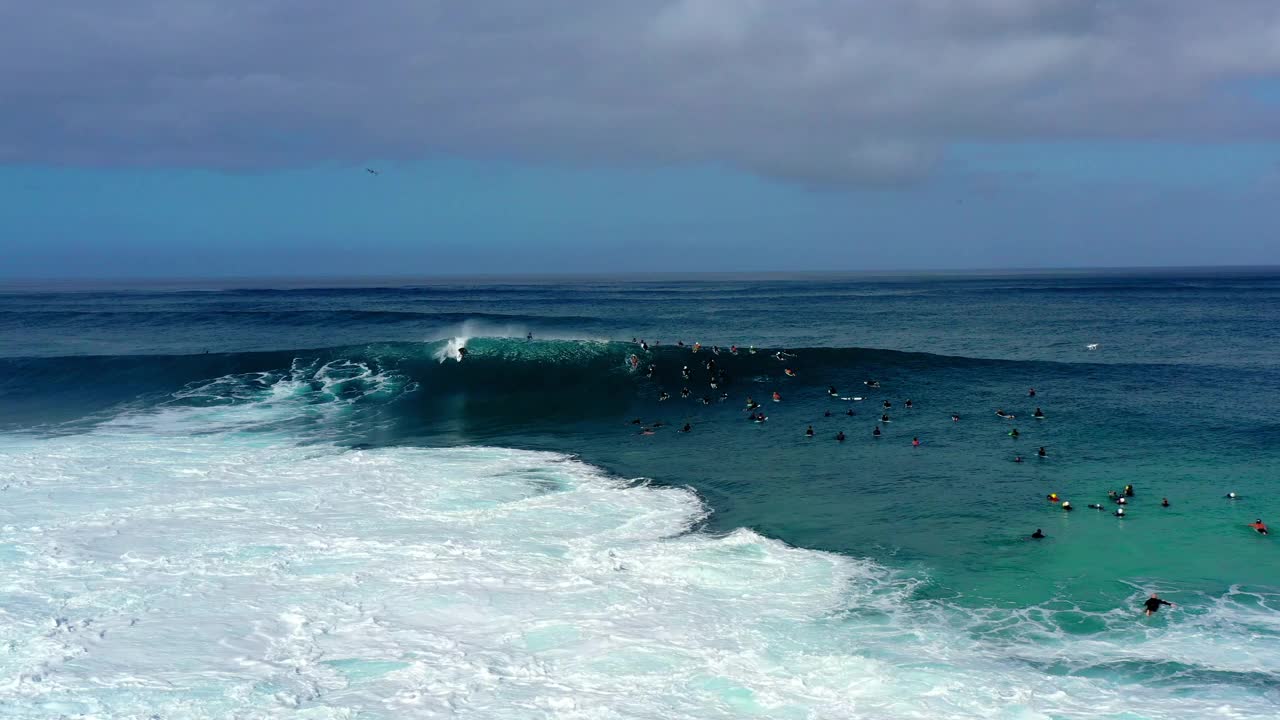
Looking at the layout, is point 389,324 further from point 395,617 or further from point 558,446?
point 395,617

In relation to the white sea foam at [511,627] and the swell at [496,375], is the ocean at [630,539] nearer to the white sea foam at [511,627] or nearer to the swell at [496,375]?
the white sea foam at [511,627]

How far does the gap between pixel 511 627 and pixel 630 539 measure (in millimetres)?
5414

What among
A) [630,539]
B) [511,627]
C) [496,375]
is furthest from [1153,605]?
[496,375]

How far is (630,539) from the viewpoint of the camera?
20.6 m

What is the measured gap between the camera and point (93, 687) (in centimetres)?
1320

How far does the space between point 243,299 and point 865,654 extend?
10969 cm

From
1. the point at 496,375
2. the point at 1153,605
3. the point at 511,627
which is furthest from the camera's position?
the point at 496,375

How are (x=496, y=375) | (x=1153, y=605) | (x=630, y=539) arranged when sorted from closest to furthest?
(x=1153, y=605) → (x=630, y=539) → (x=496, y=375)

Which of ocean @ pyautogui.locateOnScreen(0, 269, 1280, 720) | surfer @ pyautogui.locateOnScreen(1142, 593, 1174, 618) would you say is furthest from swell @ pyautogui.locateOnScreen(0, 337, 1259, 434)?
surfer @ pyautogui.locateOnScreen(1142, 593, 1174, 618)

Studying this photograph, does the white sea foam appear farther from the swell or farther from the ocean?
the swell

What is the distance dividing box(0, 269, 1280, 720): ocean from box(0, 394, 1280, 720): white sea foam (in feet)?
0.27

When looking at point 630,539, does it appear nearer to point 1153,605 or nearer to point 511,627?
point 511,627

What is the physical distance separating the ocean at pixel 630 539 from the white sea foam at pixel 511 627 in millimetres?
84

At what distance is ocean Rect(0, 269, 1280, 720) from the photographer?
537 inches
